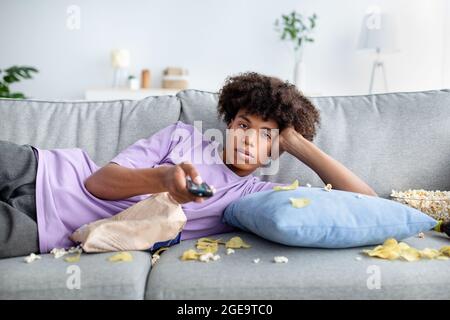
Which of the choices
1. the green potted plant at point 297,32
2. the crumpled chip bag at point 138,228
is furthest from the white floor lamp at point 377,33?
the crumpled chip bag at point 138,228

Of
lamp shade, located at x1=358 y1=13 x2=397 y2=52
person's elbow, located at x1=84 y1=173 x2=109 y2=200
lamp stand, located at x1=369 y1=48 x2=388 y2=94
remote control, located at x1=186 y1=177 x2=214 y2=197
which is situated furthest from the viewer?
lamp stand, located at x1=369 y1=48 x2=388 y2=94

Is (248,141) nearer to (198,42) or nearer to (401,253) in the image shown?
(401,253)

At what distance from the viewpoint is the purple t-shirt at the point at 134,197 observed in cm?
142

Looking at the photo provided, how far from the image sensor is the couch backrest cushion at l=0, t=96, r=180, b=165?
182cm

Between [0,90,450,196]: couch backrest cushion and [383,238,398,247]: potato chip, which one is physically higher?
[0,90,450,196]: couch backrest cushion

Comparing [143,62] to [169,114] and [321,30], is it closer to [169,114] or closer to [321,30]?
[321,30]

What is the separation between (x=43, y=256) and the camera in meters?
1.30

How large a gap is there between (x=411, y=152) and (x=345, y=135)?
0.77 feet

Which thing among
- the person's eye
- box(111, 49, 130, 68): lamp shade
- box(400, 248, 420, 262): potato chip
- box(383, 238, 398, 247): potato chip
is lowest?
box(400, 248, 420, 262): potato chip

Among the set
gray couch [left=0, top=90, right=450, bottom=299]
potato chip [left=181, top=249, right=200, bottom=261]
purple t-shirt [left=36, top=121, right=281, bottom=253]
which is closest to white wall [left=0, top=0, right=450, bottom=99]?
gray couch [left=0, top=90, right=450, bottom=299]

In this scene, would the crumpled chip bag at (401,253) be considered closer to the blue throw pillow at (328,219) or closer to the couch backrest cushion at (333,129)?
the blue throw pillow at (328,219)

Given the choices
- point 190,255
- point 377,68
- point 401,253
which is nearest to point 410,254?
point 401,253

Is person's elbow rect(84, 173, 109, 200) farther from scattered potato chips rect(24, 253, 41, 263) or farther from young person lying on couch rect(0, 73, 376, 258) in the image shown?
scattered potato chips rect(24, 253, 41, 263)

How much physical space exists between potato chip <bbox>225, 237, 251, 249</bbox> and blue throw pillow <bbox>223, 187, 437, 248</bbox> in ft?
0.15
